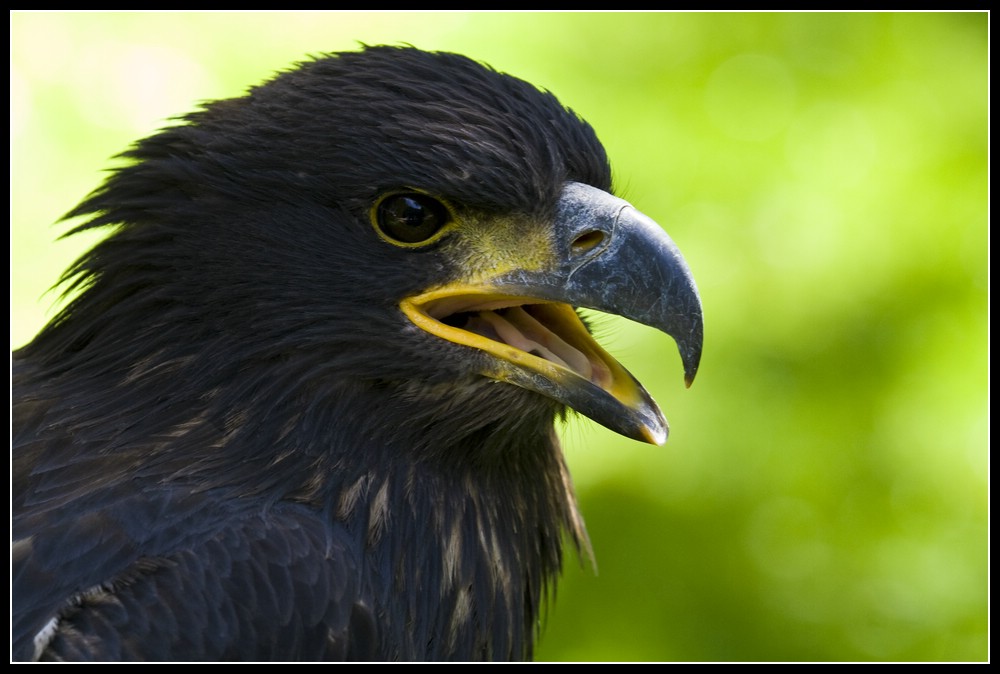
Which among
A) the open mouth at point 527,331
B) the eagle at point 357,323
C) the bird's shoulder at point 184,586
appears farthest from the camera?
the open mouth at point 527,331

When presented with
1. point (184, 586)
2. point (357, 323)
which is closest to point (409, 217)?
point (357, 323)

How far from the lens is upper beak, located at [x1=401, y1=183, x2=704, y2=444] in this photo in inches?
111

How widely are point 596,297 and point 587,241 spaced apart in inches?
5.7

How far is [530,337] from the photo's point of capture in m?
3.02

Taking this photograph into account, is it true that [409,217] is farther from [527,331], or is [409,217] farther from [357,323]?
[527,331]

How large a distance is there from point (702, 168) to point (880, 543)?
1548mm

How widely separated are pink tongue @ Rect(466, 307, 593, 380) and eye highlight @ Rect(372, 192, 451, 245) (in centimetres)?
26

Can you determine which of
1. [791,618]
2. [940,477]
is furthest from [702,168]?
[791,618]

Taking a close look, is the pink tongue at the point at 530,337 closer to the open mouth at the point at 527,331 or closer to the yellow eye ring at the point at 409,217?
the open mouth at the point at 527,331

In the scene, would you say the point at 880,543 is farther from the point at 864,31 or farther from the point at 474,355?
the point at 474,355

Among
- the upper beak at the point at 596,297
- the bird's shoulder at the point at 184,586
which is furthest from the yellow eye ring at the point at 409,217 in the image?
the bird's shoulder at the point at 184,586

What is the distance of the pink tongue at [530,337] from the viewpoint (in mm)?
2955

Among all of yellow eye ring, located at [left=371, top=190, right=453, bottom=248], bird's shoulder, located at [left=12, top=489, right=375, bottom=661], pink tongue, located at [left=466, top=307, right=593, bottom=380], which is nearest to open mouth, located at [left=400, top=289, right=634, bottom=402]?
pink tongue, located at [left=466, top=307, right=593, bottom=380]

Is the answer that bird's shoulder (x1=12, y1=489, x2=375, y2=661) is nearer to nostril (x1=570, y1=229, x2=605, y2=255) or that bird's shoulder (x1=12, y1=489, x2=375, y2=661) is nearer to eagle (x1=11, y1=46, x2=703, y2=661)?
eagle (x1=11, y1=46, x2=703, y2=661)
